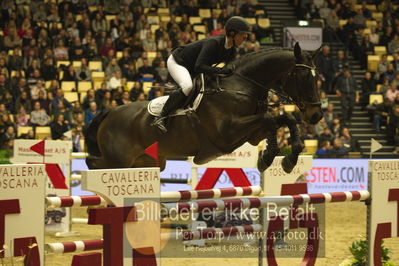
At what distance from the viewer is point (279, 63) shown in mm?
6512

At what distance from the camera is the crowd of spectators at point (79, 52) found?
14805mm

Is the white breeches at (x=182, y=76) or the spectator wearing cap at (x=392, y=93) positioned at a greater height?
the white breeches at (x=182, y=76)

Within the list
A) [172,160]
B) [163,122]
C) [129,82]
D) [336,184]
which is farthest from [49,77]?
[163,122]

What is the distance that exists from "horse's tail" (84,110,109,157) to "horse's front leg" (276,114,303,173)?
2450 millimetres

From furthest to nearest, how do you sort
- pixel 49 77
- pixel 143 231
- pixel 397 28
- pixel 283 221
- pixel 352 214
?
pixel 397 28 < pixel 49 77 < pixel 352 214 < pixel 283 221 < pixel 143 231

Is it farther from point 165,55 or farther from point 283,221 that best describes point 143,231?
point 165,55

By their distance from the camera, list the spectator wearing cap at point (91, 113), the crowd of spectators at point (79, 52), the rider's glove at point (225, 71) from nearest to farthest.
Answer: the rider's glove at point (225, 71) < the spectator wearing cap at point (91, 113) < the crowd of spectators at point (79, 52)

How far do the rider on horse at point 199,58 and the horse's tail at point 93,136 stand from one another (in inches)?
49.9

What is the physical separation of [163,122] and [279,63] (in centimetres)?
121

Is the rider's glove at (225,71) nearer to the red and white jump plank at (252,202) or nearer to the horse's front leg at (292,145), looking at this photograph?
the horse's front leg at (292,145)

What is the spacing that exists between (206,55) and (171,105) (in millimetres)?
627

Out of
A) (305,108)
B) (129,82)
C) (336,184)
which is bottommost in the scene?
(336,184)

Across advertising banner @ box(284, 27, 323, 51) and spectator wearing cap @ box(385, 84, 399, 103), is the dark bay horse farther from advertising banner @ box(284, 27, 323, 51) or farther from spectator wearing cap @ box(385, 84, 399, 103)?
advertising banner @ box(284, 27, 323, 51)

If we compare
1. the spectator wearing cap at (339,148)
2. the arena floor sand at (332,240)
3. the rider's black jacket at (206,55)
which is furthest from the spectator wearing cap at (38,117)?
the rider's black jacket at (206,55)
